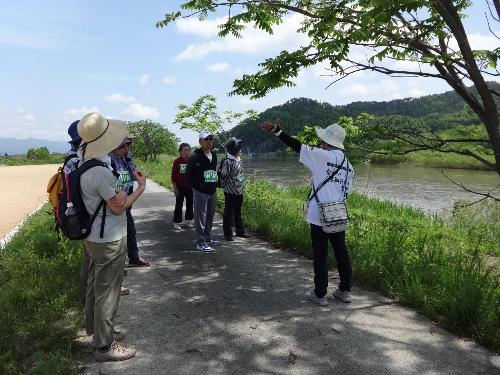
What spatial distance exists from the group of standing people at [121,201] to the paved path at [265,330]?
29 cm

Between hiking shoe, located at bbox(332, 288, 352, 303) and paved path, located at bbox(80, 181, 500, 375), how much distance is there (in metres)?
0.08

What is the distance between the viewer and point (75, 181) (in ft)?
9.71

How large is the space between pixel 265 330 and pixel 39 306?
233 centimetres

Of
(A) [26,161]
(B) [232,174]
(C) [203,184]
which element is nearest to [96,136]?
(C) [203,184]

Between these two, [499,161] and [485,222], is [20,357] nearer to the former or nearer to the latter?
[499,161]

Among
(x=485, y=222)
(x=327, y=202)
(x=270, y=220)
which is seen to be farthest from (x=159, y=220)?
(x=485, y=222)

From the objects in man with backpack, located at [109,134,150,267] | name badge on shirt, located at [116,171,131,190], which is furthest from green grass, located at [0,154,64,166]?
name badge on shirt, located at [116,171,131,190]

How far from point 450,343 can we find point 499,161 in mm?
1965

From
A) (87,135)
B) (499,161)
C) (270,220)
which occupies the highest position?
(87,135)

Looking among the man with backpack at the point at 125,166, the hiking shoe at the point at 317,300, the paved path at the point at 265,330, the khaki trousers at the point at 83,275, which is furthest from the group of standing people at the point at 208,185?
the hiking shoe at the point at 317,300

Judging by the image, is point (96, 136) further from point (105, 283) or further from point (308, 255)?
point (308, 255)

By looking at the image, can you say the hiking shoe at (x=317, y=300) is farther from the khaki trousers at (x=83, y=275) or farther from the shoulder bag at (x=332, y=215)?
the khaki trousers at (x=83, y=275)

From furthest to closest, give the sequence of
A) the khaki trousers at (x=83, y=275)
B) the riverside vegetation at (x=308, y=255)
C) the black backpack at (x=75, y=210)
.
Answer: the khaki trousers at (x=83, y=275)
the riverside vegetation at (x=308, y=255)
the black backpack at (x=75, y=210)

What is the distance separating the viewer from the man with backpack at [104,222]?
2.98m
